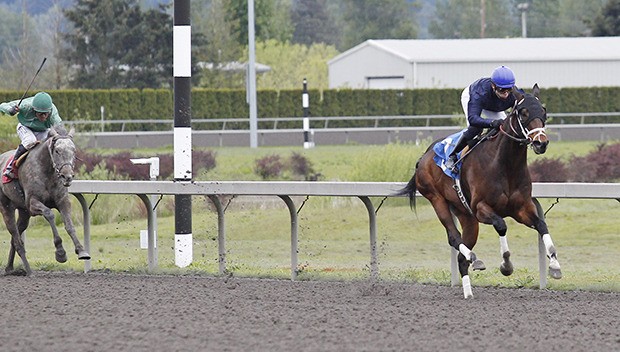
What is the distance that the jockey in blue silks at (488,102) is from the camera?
9.20m

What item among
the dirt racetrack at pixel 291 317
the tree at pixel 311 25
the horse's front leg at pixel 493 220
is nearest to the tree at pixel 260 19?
the tree at pixel 311 25

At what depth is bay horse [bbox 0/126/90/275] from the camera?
34.4ft

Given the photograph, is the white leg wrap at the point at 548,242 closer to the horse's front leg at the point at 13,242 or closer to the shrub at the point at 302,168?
the horse's front leg at the point at 13,242

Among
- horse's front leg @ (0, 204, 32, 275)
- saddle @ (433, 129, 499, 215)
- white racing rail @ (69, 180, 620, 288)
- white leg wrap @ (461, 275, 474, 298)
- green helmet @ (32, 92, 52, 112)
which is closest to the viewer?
white leg wrap @ (461, 275, 474, 298)

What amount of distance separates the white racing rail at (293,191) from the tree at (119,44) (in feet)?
112

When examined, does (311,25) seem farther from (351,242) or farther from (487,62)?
(351,242)

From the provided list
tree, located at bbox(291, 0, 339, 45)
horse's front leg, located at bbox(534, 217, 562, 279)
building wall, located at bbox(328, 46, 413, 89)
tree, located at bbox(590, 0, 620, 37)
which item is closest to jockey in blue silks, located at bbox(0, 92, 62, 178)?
horse's front leg, located at bbox(534, 217, 562, 279)

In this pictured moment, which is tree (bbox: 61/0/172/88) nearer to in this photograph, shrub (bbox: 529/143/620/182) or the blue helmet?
shrub (bbox: 529/143/620/182)

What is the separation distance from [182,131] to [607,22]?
44.0 m

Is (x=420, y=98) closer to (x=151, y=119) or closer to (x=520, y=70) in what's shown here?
(x=520, y=70)

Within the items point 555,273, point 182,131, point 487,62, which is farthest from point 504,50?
point 555,273

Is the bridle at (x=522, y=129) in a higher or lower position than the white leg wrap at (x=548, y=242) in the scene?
higher

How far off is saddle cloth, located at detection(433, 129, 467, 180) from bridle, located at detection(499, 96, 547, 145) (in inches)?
26.6

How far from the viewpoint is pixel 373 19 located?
277 ft
